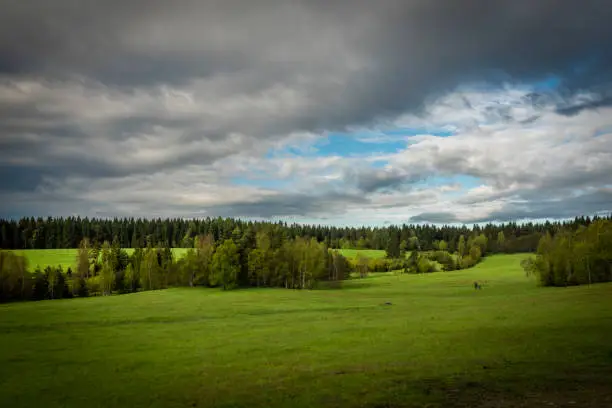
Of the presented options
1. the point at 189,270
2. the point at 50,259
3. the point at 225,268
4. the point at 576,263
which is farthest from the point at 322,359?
the point at 50,259

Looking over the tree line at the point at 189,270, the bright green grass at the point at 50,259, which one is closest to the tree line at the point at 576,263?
the tree line at the point at 189,270

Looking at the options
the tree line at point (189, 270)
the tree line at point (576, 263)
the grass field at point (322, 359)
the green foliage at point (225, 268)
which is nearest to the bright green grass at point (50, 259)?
the tree line at point (189, 270)

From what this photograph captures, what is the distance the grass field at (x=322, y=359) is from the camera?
73.1 feet

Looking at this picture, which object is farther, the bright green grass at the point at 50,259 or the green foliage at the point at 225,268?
the bright green grass at the point at 50,259

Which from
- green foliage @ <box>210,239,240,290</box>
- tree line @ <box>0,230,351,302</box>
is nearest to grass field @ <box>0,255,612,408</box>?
green foliage @ <box>210,239,240,290</box>

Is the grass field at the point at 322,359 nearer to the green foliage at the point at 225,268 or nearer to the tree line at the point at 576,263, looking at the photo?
the tree line at the point at 576,263

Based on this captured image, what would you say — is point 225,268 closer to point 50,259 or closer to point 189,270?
point 189,270

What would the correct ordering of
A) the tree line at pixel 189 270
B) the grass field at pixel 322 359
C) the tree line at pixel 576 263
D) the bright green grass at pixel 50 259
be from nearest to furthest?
the grass field at pixel 322 359, the tree line at pixel 576 263, the tree line at pixel 189 270, the bright green grass at pixel 50 259

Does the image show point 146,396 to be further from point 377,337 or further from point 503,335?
point 503,335

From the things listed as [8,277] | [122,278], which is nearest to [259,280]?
[122,278]

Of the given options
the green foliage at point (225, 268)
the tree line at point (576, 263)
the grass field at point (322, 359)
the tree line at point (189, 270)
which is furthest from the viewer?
the tree line at point (189, 270)

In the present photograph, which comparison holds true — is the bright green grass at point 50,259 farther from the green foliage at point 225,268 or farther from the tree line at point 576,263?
the tree line at point 576,263

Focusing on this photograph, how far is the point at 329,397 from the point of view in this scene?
22.0 m

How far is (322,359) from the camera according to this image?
32031 millimetres
